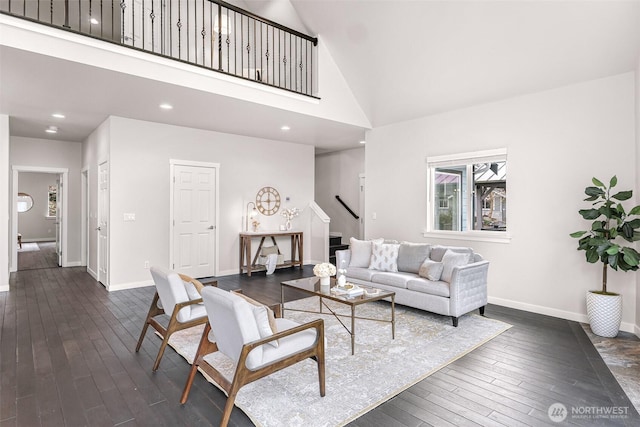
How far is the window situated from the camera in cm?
492

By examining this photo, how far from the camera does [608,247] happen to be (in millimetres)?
3463

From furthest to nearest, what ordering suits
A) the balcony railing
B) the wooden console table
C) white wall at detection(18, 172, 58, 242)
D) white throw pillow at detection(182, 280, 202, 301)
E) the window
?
white wall at detection(18, 172, 58, 242)
the wooden console table
the balcony railing
the window
white throw pillow at detection(182, 280, 202, 301)

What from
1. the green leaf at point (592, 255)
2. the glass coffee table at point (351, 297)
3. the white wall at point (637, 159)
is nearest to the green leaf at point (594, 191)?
the white wall at point (637, 159)

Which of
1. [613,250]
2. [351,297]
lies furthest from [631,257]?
[351,297]

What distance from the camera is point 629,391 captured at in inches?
100

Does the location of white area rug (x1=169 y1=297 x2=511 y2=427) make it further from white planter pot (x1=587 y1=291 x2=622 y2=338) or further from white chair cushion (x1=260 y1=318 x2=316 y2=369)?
white planter pot (x1=587 y1=291 x2=622 y2=338)

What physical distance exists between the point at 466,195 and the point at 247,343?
4309 millimetres

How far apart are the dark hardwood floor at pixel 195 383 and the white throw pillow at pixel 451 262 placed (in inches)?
32.0

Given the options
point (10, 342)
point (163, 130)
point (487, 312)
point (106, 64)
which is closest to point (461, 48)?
point (487, 312)

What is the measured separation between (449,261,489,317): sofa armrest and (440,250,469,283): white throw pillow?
0.11 m

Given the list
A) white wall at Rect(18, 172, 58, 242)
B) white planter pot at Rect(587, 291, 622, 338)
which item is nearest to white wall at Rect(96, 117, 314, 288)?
white planter pot at Rect(587, 291, 622, 338)

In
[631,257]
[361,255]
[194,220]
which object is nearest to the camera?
[631,257]

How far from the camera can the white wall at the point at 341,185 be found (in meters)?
8.67

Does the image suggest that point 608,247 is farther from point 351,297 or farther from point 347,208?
point 347,208
